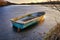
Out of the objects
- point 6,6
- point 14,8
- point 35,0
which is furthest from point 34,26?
point 35,0

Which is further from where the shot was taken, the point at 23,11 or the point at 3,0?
the point at 3,0

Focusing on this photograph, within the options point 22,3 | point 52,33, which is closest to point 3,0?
point 22,3

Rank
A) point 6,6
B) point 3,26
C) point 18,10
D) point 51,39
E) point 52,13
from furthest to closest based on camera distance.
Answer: point 6,6 → point 18,10 → point 52,13 → point 3,26 → point 51,39

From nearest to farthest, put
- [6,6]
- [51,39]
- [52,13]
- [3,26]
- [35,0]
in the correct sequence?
[51,39] < [3,26] < [52,13] < [6,6] < [35,0]

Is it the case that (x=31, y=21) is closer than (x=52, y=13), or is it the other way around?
(x=31, y=21)

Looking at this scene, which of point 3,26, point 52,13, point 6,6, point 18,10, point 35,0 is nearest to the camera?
point 3,26

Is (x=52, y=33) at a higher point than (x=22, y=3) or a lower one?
Result: higher

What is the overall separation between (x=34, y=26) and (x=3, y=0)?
807 centimetres

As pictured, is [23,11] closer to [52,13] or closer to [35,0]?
[52,13]

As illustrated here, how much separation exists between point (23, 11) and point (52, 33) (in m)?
11.1

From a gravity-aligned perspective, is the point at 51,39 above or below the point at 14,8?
above

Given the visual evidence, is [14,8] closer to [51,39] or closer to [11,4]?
[11,4]

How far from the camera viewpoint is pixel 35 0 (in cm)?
2120

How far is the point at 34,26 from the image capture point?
13.6m
